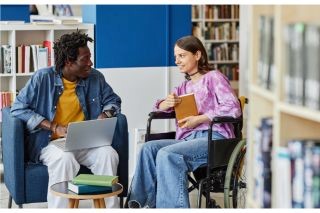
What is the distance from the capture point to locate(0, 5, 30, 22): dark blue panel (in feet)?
21.4

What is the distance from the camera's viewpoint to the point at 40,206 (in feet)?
17.0

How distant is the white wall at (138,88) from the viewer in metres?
5.88

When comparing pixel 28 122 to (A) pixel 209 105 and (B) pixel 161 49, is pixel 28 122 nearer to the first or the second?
(A) pixel 209 105

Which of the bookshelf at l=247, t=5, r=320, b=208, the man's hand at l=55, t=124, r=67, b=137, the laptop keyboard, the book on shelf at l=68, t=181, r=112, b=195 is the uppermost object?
the bookshelf at l=247, t=5, r=320, b=208

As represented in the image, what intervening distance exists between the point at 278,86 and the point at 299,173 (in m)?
0.30

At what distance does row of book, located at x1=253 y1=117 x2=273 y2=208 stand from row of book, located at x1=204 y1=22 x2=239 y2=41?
25.5 feet

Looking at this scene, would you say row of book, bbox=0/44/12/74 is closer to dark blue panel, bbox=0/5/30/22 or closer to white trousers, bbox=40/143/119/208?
dark blue panel, bbox=0/5/30/22

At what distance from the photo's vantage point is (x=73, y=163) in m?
4.58

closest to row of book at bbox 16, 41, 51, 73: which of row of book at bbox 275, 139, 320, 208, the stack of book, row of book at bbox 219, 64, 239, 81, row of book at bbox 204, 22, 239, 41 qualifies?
the stack of book

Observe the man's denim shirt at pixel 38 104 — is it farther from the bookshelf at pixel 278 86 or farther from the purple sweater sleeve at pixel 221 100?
the bookshelf at pixel 278 86

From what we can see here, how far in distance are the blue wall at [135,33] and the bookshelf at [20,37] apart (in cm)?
10

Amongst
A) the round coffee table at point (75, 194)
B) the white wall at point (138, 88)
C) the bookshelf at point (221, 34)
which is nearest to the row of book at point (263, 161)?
the round coffee table at point (75, 194)

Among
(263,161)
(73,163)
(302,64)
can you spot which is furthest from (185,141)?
(302,64)

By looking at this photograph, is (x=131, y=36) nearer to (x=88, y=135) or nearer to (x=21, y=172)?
(x=88, y=135)
